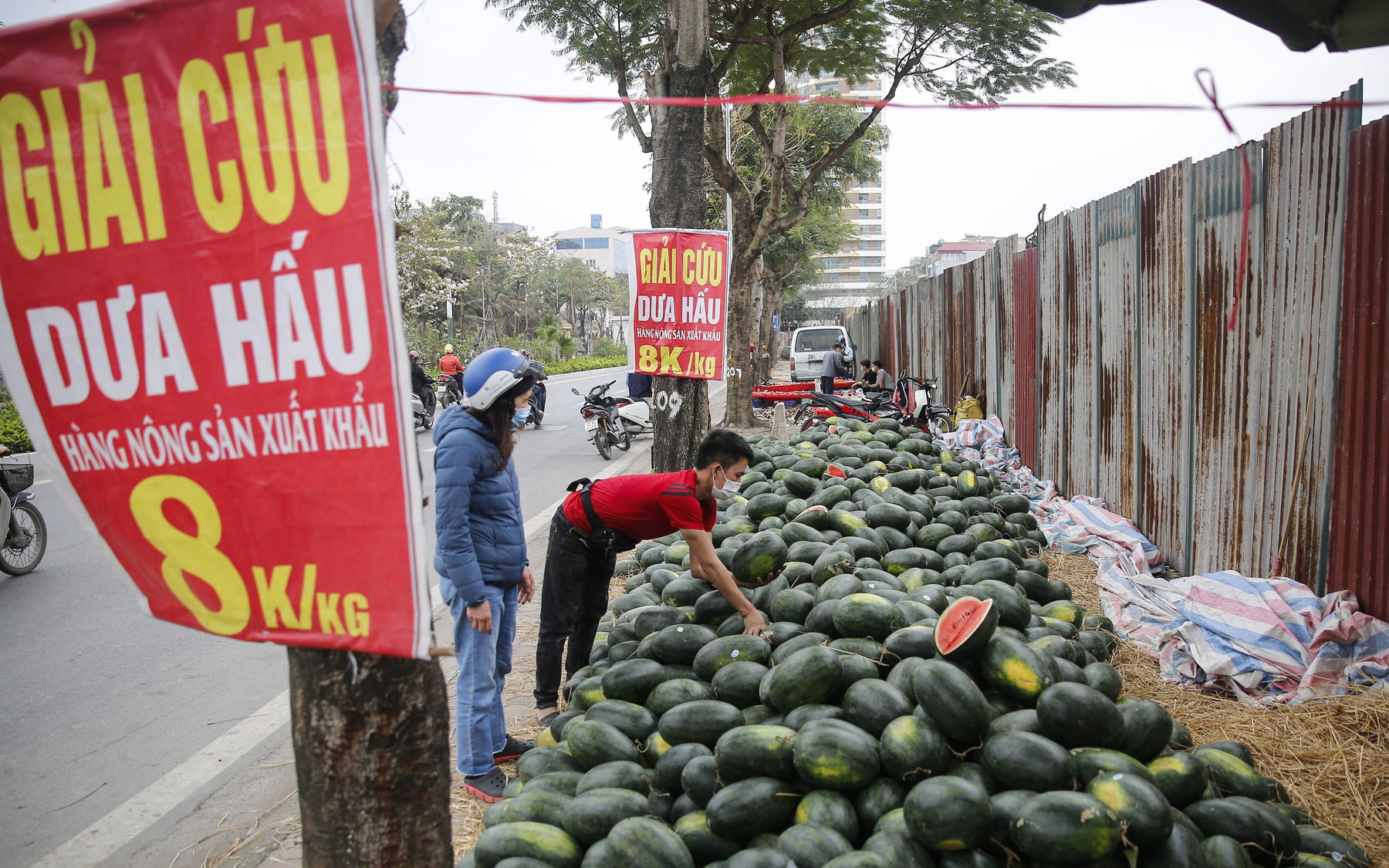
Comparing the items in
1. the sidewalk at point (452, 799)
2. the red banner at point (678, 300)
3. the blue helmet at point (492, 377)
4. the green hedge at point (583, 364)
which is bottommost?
the sidewalk at point (452, 799)

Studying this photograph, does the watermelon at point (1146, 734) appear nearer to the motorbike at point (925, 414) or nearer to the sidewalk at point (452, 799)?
the sidewalk at point (452, 799)

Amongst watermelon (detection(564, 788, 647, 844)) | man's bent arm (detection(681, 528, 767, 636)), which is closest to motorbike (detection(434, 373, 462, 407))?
man's bent arm (detection(681, 528, 767, 636))

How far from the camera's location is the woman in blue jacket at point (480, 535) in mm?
3732

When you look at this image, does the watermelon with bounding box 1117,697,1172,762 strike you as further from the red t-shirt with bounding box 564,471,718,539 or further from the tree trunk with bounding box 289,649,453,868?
the tree trunk with bounding box 289,649,453,868

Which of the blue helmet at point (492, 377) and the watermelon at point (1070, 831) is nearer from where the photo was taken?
the watermelon at point (1070, 831)

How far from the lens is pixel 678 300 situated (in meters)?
7.39

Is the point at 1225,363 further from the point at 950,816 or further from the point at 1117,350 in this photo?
the point at 950,816

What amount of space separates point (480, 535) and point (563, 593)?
2.46 ft

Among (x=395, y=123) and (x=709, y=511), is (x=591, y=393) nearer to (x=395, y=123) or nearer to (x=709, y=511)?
(x=709, y=511)

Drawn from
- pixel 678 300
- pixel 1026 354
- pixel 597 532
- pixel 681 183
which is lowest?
pixel 597 532

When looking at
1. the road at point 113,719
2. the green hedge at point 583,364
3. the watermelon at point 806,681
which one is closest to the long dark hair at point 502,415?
the road at point 113,719

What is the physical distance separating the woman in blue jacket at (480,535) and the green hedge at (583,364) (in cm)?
3775

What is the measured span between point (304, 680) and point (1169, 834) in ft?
7.68

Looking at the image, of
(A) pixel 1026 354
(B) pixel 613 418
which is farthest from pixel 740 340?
(A) pixel 1026 354
